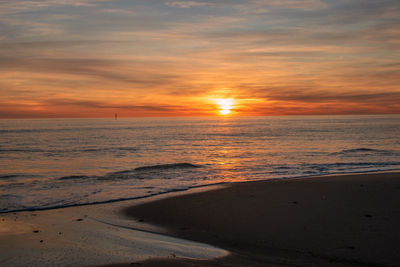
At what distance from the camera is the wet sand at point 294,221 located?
6.44 metres

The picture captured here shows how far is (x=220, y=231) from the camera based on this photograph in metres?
8.14

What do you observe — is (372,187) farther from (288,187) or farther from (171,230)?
(171,230)

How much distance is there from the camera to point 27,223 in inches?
345

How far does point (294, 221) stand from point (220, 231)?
2107 mm

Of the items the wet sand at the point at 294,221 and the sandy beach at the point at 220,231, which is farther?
the wet sand at the point at 294,221

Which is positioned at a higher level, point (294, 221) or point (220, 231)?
→ point (294, 221)

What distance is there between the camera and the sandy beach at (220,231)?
6105mm

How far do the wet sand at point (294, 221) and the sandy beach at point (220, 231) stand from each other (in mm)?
21

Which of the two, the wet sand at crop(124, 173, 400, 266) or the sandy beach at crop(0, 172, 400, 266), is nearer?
the sandy beach at crop(0, 172, 400, 266)

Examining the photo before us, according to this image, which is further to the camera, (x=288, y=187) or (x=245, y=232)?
(x=288, y=187)

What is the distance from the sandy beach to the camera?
6.11 metres

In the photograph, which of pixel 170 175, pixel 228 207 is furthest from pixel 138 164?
pixel 228 207

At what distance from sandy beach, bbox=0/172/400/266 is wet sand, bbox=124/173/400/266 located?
0.02 m

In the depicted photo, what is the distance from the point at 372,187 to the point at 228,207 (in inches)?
252
